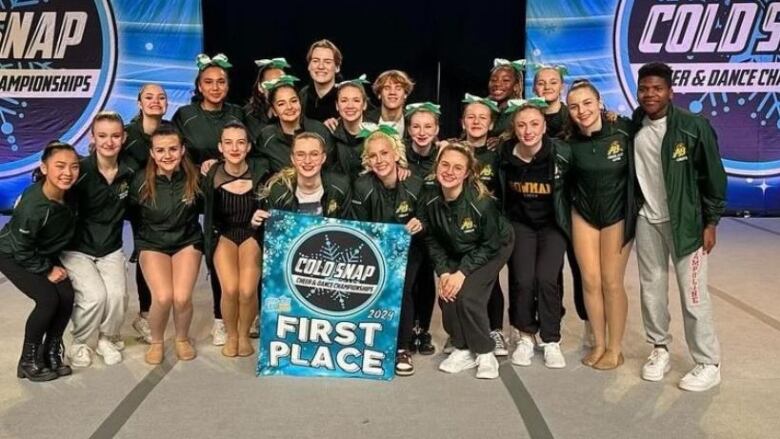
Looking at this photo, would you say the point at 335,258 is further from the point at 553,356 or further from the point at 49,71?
the point at 49,71

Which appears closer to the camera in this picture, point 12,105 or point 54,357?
point 54,357

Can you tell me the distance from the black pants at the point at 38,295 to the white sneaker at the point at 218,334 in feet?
2.76

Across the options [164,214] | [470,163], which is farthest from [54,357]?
[470,163]

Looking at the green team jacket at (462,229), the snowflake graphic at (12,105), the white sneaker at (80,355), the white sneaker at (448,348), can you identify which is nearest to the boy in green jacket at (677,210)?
the green team jacket at (462,229)

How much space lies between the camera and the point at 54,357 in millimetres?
3453

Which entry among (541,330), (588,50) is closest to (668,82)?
(541,330)

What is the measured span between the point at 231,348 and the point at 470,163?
1567 mm

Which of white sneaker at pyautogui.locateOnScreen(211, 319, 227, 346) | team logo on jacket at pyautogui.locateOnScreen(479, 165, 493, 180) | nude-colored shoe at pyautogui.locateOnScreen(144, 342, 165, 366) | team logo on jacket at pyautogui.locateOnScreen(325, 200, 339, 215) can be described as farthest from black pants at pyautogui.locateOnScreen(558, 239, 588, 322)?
nude-colored shoe at pyautogui.locateOnScreen(144, 342, 165, 366)

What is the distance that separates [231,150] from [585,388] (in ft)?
6.74

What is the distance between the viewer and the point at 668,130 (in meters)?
3.21

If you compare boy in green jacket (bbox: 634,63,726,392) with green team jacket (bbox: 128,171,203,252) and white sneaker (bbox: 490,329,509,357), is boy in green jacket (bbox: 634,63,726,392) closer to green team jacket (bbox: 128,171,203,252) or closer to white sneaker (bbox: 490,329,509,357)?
white sneaker (bbox: 490,329,509,357)

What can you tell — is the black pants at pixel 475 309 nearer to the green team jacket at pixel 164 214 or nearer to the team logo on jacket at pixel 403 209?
the team logo on jacket at pixel 403 209

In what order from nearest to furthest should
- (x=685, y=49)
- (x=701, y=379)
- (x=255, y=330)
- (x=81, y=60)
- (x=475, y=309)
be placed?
(x=701, y=379), (x=475, y=309), (x=255, y=330), (x=685, y=49), (x=81, y=60)

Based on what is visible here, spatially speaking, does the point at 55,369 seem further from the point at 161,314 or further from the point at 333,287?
the point at 333,287
